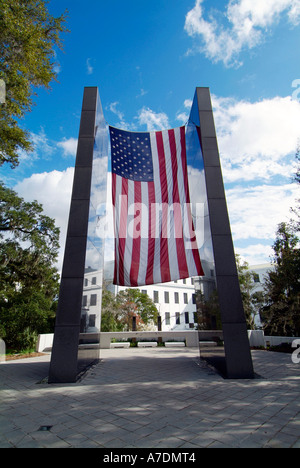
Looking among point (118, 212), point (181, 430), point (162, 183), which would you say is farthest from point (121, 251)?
point (181, 430)

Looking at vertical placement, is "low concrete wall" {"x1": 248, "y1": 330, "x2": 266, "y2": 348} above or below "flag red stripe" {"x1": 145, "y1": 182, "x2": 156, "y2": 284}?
below

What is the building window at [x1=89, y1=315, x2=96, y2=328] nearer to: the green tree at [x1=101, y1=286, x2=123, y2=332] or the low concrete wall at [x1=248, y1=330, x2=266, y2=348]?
the low concrete wall at [x1=248, y1=330, x2=266, y2=348]

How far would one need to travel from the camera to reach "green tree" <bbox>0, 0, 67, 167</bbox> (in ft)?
29.7

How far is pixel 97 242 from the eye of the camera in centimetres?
1057

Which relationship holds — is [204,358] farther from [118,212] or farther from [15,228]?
[15,228]

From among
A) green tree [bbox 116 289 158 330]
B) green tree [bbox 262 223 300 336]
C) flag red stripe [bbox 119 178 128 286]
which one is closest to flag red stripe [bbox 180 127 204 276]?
flag red stripe [bbox 119 178 128 286]

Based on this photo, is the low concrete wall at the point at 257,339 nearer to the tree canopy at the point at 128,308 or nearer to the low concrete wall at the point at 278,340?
the low concrete wall at the point at 278,340

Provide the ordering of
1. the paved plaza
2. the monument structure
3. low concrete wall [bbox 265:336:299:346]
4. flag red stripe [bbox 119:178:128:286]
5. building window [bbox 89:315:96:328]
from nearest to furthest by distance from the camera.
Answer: the paved plaza → the monument structure → building window [bbox 89:315:96:328] → flag red stripe [bbox 119:178:128:286] → low concrete wall [bbox 265:336:299:346]

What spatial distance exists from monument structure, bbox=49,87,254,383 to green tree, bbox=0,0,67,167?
2.42 m

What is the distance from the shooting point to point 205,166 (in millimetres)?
9508

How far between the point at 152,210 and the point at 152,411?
7366 millimetres

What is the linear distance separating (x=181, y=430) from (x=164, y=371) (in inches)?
209

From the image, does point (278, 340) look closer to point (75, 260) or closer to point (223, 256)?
point (223, 256)

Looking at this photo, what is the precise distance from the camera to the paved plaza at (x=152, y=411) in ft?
11.7
